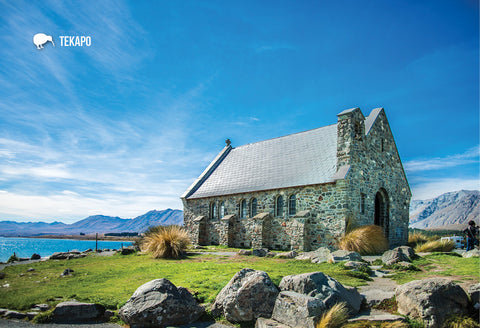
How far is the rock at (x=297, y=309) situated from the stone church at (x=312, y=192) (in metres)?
13.5

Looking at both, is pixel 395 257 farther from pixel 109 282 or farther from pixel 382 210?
pixel 382 210

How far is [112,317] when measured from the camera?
761cm

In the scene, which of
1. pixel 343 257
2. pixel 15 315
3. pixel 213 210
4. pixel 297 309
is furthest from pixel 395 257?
pixel 213 210

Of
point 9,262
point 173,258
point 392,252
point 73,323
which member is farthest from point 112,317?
point 9,262

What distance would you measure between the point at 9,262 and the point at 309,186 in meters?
19.4

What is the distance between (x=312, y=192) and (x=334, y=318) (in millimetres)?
15486

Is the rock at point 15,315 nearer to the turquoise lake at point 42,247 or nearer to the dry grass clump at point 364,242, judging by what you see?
the dry grass clump at point 364,242

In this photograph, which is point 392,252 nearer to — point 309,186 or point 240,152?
point 309,186

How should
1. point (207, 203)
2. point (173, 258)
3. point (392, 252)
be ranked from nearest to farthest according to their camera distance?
point (392, 252) < point (173, 258) < point (207, 203)

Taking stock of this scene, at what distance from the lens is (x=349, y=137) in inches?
803

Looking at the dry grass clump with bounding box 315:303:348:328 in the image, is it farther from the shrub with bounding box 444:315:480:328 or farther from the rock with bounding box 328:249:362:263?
the rock with bounding box 328:249:362:263

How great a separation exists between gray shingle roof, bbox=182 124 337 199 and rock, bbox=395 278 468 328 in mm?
13481

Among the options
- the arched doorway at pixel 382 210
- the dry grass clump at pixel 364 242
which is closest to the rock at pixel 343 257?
the dry grass clump at pixel 364 242

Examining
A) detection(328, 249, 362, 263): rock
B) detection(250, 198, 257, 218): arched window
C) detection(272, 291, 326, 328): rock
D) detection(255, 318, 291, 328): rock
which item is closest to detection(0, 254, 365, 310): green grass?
detection(328, 249, 362, 263): rock
